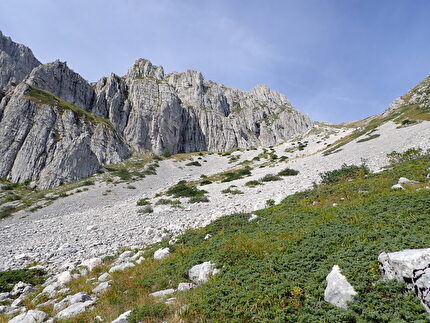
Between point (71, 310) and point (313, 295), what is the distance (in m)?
7.03

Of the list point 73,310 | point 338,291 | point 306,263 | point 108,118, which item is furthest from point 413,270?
point 108,118

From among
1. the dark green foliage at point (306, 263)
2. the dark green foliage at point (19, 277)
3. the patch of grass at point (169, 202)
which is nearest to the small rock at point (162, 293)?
the dark green foliage at point (306, 263)

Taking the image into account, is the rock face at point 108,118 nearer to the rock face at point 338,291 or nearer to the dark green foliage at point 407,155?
the rock face at point 338,291

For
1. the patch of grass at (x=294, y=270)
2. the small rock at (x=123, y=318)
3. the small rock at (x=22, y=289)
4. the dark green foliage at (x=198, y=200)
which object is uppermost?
the dark green foliage at (x=198, y=200)

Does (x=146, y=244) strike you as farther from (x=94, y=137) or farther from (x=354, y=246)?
(x=94, y=137)

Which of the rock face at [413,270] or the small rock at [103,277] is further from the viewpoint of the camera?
the small rock at [103,277]

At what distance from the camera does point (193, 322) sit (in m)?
5.68

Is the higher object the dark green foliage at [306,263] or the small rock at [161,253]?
the dark green foliage at [306,263]

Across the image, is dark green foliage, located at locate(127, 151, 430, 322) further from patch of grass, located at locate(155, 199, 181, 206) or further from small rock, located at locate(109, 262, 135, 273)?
patch of grass, located at locate(155, 199, 181, 206)

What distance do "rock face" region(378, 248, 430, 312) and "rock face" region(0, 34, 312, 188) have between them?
51.4 meters

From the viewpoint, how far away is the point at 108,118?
321 feet

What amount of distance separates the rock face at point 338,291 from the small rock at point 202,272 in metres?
3.75

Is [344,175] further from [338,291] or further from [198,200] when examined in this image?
[338,291]

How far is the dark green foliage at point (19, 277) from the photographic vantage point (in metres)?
9.98
